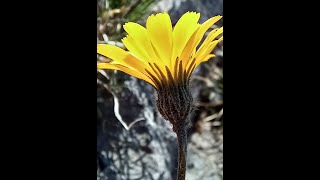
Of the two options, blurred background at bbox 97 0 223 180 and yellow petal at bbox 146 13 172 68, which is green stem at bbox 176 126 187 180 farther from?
blurred background at bbox 97 0 223 180

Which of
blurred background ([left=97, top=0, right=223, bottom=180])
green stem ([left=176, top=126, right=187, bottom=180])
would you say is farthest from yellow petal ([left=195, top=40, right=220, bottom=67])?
blurred background ([left=97, top=0, right=223, bottom=180])

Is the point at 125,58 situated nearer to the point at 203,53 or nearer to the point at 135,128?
the point at 203,53

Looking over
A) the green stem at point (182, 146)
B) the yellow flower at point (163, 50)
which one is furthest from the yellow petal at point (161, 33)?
the green stem at point (182, 146)

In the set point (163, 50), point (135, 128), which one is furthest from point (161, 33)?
point (135, 128)

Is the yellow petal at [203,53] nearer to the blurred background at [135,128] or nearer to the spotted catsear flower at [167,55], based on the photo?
the spotted catsear flower at [167,55]
